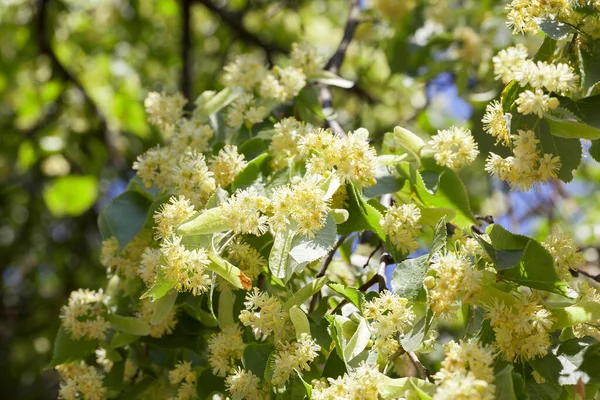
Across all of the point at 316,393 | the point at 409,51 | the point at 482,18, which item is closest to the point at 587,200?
the point at 482,18

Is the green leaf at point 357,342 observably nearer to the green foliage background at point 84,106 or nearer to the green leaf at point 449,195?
the green leaf at point 449,195

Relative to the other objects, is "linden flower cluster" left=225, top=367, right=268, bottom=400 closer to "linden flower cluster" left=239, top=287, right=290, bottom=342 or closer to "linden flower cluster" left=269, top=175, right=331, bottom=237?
"linden flower cluster" left=239, top=287, right=290, bottom=342

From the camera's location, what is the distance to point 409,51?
101 inches

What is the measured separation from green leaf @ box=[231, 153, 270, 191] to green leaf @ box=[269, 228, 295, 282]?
0.69ft

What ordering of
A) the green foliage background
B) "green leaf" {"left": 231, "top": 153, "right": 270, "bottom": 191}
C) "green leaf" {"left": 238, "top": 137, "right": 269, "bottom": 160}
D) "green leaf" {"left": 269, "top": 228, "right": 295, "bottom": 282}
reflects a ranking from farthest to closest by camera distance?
the green foliage background, "green leaf" {"left": 238, "top": 137, "right": 269, "bottom": 160}, "green leaf" {"left": 231, "top": 153, "right": 270, "bottom": 191}, "green leaf" {"left": 269, "top": 228, "right": 295, "bottom": 282}

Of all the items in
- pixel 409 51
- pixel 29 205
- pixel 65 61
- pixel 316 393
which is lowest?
pixel 29 205

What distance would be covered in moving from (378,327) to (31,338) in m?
3.50

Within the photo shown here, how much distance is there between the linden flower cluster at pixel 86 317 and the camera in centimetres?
150

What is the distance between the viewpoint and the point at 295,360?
1.12 metres

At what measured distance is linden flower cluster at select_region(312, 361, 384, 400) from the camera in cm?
99

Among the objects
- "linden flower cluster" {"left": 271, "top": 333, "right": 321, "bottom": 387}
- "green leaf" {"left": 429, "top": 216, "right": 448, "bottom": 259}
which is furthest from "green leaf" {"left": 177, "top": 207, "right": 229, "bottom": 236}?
"green leaf" {"left": 429, "top": 216, "right": 448, "bottom": 259}

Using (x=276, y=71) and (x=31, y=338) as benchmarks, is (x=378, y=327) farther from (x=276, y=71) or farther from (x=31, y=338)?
(x=31, y=338)

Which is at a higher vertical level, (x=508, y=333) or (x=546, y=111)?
(x=546, y=111)

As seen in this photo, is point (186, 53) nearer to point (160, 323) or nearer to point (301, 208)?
point (160, 323)
